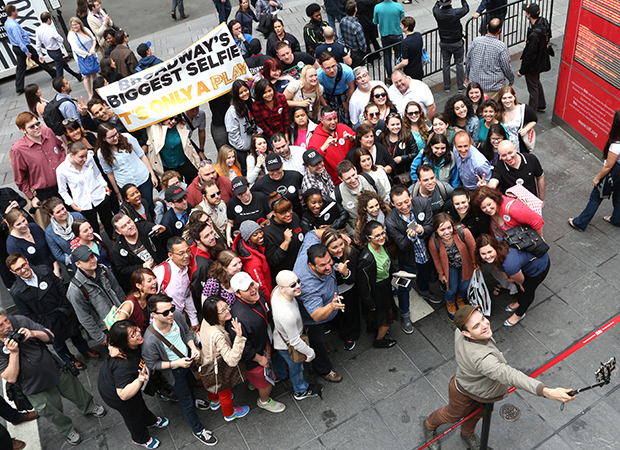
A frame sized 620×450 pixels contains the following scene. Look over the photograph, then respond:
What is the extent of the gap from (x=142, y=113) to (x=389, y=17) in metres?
5.89

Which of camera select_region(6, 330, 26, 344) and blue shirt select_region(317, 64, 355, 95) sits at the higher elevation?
blue shirt select_region(317, 64, 355, 95)

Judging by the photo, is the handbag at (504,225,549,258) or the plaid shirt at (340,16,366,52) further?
the plaid shirt at (340,16,366,52)

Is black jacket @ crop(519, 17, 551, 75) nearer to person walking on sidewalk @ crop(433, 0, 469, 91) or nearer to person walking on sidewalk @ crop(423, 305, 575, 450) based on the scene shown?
person walking on sidewalk @ crop(433, 0, 469, 91)

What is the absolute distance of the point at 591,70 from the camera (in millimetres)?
8727

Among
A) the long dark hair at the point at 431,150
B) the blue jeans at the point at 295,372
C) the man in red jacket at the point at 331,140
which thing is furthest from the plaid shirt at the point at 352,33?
the blue jeans at the point at 295,372

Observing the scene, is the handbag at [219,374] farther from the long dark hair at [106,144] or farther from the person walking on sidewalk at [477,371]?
the long dark hair at [106,144]

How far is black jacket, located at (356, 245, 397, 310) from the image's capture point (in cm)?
591

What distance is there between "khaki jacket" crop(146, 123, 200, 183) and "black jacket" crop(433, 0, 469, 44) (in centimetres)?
571

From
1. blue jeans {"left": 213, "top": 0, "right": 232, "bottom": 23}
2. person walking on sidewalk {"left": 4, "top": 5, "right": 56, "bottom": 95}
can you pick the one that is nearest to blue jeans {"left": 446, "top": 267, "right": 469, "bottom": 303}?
blue jeans {"left": 213, "top": 0, "right": 232, "bottom": 23}

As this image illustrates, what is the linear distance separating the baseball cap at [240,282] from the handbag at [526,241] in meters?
3.06

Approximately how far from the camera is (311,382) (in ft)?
20.7

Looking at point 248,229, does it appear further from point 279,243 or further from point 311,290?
point 311,290

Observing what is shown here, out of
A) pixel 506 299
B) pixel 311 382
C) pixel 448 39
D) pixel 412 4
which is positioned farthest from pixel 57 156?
pixel 412 4

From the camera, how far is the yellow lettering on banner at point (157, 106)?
26.4 ft
